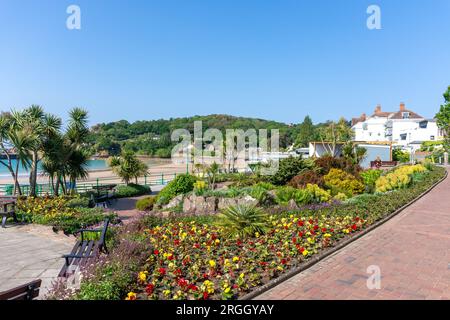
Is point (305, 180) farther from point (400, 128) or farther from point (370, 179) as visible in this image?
point (400, 128)

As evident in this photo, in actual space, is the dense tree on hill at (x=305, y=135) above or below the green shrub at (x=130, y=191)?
above

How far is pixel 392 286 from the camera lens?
502 centimetres

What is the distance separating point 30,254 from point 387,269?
7.37 m

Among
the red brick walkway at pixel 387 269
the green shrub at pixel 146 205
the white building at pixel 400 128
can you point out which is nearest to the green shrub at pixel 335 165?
the red brick walkway at pixel 387 269

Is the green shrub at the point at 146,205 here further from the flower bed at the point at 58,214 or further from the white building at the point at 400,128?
the white building at the point at 400,128

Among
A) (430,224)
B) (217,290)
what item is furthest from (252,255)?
(430,224)

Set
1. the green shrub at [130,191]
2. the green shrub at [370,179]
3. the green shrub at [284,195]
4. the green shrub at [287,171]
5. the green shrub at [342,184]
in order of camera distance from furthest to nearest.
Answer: the green shrub at [130,191], the green shrub at [370,179], the green shrub at [287,171], the green shrub at [342,184], the green shrub at [284,195]

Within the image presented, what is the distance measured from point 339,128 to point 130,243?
35277 mm

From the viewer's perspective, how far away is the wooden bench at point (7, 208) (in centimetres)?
1036

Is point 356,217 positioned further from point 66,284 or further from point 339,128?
point 339,128

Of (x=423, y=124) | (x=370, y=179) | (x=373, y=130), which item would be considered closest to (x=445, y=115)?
(x=423, y=124)

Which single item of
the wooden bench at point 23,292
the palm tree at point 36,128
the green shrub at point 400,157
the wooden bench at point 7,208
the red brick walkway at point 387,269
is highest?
the palm tree at point 36,128

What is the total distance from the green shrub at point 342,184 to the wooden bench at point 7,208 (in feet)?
38.4

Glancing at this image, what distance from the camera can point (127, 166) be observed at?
21531 mm
